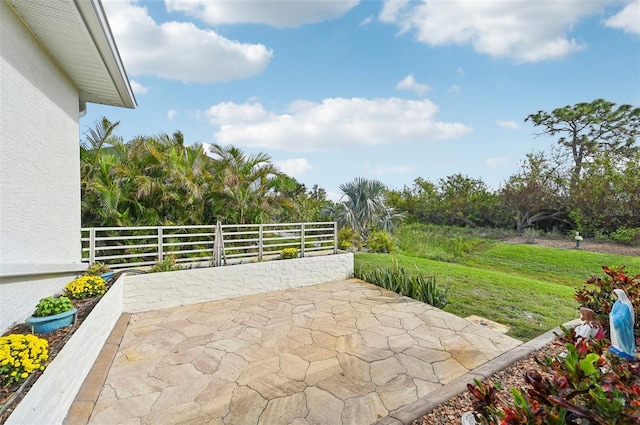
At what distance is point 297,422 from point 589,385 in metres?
1.91

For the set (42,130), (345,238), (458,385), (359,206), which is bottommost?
(458,385)

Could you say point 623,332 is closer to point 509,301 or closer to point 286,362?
point 286,362

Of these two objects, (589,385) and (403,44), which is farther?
(403,44)

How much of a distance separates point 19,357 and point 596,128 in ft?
73.5

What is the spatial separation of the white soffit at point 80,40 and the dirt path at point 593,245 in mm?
13675

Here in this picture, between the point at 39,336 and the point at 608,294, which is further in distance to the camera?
the point at 608,294

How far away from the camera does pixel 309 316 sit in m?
4.59

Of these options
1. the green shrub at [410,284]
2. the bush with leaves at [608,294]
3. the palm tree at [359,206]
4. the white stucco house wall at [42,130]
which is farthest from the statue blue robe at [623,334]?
the palm tree at [359,206]

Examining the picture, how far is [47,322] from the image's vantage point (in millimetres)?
2779

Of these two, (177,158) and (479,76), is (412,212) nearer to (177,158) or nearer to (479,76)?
(479,76)

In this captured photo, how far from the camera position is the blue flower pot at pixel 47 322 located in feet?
9.01

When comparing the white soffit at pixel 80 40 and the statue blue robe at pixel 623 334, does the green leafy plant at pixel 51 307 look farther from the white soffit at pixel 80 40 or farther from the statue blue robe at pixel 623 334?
the statue blue robe at pixel 623 334

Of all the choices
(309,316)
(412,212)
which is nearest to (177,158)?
(309,316)

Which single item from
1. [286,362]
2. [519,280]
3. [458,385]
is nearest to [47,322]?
[286,362]
